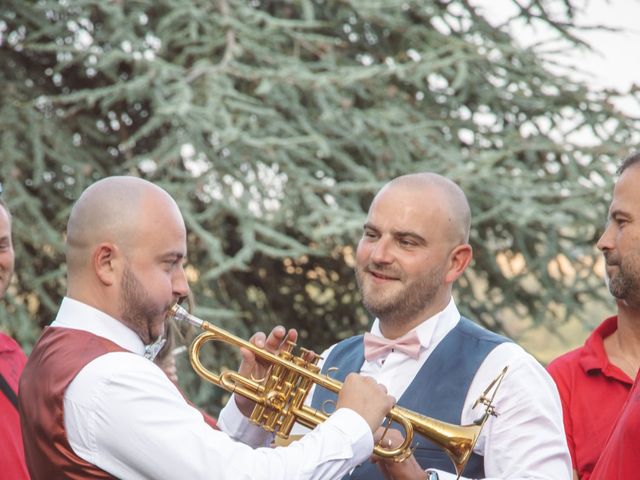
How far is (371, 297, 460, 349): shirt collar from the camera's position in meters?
3.83

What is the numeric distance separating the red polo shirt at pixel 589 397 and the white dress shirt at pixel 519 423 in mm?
427

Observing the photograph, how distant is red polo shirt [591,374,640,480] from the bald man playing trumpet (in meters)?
0.70

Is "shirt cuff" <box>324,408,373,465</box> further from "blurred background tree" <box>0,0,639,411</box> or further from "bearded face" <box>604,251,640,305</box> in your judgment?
"blurred background tree" <box>0,0,639,411</box>

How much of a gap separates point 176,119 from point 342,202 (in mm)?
1334

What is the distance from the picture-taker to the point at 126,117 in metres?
8.27

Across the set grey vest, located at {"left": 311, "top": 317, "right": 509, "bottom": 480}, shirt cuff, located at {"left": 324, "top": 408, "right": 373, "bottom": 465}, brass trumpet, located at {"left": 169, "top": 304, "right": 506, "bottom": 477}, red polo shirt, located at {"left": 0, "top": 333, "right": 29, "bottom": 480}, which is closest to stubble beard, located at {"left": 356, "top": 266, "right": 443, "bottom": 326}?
grey vest, located at {"left": 311, "top": 317, "right": 509, "bottom": 480}

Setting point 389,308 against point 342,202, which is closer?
point 389,308

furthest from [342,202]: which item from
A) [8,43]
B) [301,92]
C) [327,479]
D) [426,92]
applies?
[327,479]

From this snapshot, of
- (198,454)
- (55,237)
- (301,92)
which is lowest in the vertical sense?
(55,237)

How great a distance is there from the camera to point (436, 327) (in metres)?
3.86

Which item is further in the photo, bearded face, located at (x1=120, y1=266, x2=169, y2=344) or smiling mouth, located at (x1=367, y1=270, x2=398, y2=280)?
smiling mouth, located at (x1=367, y1=270, x2=398, y2=280)

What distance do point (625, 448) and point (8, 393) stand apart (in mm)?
2671

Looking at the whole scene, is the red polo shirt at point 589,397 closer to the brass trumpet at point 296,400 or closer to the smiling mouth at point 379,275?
the brass trumpet at point 296,400

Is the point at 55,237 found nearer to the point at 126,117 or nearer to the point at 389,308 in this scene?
A: the point at 126,117
